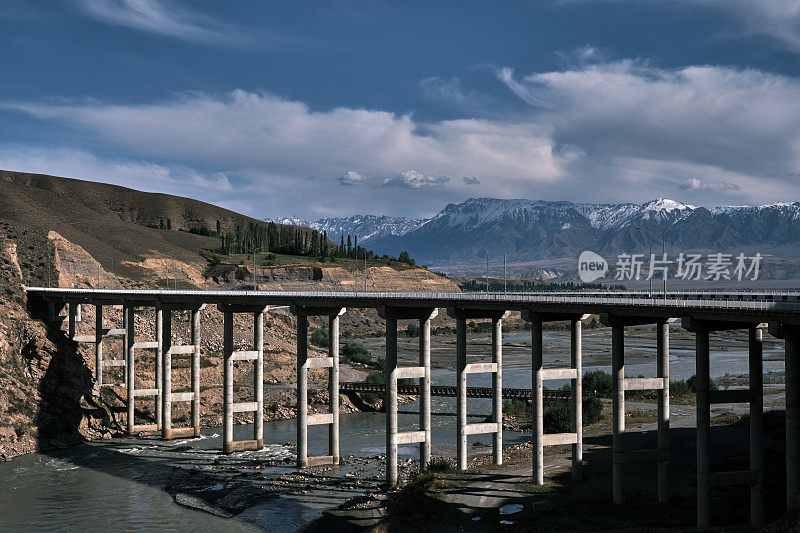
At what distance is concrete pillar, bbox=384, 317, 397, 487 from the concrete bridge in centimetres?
7

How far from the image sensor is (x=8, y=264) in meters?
A: 80.7

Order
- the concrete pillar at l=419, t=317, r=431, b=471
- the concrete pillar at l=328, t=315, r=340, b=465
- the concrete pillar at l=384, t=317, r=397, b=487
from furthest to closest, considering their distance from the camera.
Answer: the concrete pillar at l=328, t=315, r=340, b=465
the concrete pillar at l=419, t=317, r=431, b=471
the concrete pillar at l=384, t=317, r=397, b=487

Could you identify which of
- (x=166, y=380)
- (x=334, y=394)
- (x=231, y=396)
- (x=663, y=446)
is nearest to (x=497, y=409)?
(x=663, y=446)

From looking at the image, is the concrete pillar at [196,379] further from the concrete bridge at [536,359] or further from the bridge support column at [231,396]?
the bridge support column at [231,396]

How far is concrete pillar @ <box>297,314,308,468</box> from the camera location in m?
50.7

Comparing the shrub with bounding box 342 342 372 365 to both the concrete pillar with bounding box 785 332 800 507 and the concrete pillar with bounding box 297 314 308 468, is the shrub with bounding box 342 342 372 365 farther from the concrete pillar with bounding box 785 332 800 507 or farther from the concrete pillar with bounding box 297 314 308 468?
the concrete pillar with bounding box 785 332 800 507

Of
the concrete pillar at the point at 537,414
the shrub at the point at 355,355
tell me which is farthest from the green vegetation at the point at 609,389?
the concrete pillar at the point at 537,414

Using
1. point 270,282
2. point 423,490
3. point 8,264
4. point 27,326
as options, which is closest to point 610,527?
point 423,490

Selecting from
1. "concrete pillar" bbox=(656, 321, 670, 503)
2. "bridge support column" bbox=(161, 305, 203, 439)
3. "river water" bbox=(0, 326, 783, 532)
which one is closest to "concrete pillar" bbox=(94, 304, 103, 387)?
"river water" bbox=(0, 326, 783, 532)

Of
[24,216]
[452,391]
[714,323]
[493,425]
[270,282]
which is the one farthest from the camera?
[270,282]

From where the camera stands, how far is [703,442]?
30562mm

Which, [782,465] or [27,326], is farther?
[27,326]

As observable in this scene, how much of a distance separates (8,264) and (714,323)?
2883 inches

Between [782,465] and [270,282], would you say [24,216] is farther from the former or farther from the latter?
[782,465]
